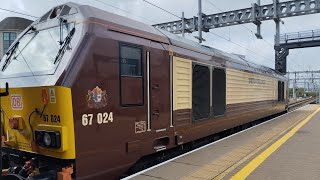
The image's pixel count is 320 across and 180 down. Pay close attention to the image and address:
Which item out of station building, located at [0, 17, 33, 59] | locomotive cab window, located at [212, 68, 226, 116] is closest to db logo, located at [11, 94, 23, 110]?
locomotive cab window, located at [212, 68, 226, 116]

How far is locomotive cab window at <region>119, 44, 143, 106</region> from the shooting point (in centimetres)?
560

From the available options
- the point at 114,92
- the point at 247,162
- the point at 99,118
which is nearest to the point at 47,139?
the point at 99,118

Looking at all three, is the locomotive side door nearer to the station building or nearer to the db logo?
the db logo

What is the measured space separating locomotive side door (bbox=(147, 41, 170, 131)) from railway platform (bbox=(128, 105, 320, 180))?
80 cm

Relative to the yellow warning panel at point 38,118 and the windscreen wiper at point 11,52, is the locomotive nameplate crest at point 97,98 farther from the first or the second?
the windscreen wiper at point 11,52

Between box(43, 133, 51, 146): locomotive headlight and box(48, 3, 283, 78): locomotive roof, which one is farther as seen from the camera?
box(48, 3, 283, 78): locomotive roof

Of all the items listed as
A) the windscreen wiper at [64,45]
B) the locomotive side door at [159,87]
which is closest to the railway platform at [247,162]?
the locomotive side door at [159,87]

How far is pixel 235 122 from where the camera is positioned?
11227 millimetres

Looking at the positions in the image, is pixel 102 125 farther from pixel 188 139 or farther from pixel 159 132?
pixel 188 139

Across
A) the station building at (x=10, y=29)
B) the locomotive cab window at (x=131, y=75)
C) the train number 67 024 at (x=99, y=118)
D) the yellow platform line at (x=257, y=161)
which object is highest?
the station building at (x=10, y=29)

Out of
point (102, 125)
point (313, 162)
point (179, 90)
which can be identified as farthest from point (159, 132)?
point (313, 162)

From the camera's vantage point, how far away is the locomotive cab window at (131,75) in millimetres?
5602

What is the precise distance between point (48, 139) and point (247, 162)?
3.90 meters

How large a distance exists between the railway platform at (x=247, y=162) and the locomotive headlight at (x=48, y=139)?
150 centimetres
